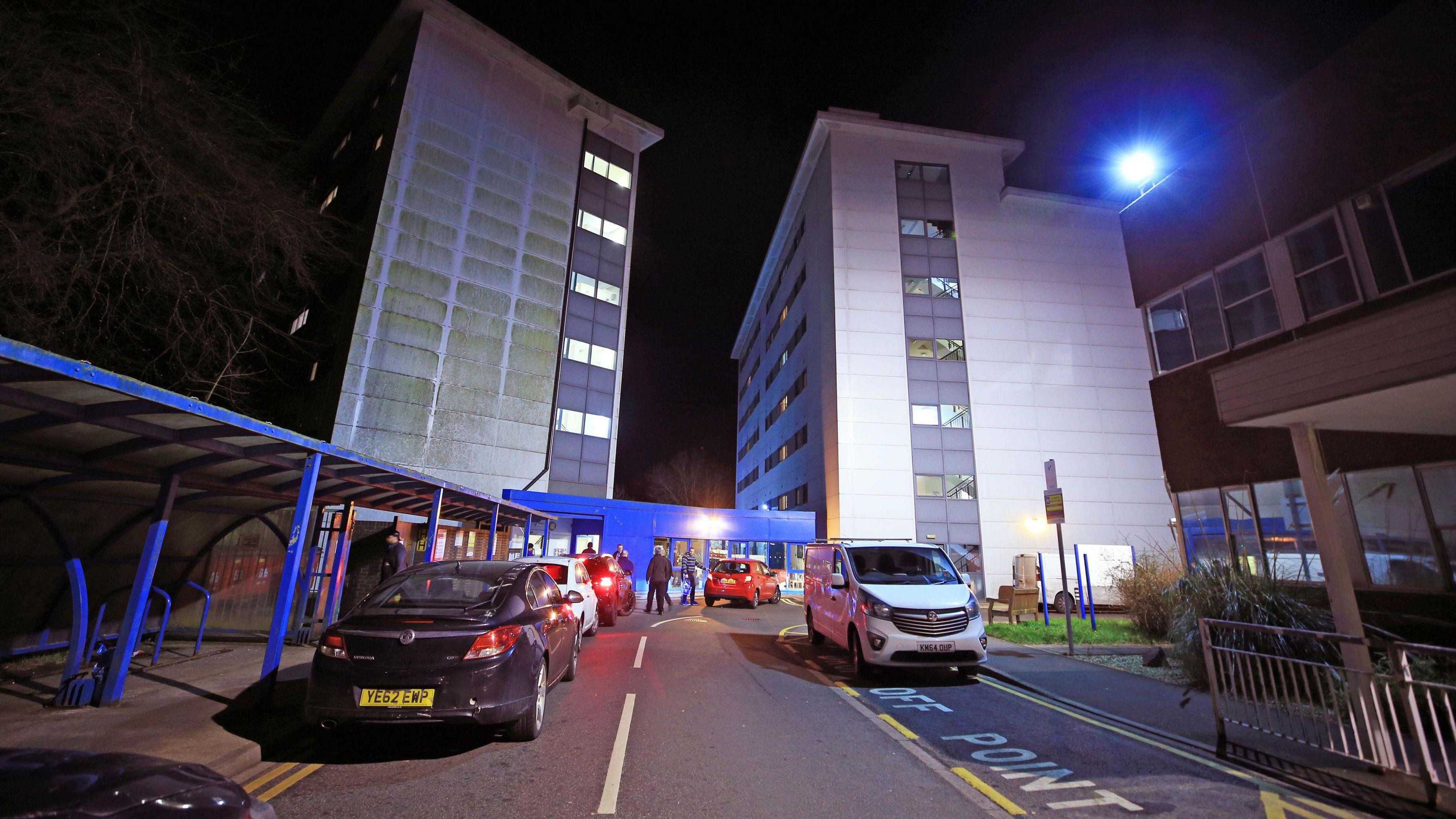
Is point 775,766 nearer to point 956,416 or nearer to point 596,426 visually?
point 956,416

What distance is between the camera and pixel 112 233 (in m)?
9.28

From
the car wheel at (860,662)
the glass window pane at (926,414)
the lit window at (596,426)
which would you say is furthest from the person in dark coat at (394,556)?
the glass window pane at (926,414)

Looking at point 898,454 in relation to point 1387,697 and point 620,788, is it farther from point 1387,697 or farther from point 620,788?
point 620,788

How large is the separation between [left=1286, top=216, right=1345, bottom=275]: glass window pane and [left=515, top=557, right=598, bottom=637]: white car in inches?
588

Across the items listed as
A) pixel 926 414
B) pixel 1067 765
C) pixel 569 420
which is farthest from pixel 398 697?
pixel 569 420

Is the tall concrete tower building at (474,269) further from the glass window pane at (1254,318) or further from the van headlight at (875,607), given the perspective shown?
the glass window pane at (1254,318)

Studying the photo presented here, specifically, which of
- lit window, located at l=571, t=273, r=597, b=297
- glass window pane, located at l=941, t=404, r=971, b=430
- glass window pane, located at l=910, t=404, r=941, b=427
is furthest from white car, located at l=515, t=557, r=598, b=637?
lit window, located at l=571, t=273, r=597, b=297

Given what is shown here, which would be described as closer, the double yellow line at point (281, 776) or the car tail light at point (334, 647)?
the double yellow line at point (281, 776)

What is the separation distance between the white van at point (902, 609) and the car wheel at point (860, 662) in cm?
1

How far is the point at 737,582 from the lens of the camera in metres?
21.1

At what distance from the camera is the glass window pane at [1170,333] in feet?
44.7

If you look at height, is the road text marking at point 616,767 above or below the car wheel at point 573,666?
below

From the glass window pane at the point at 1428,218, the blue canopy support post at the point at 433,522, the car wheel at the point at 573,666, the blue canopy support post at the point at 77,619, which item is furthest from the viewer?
the blue canopy support post at the point at 433,522

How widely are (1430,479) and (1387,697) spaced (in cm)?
800
